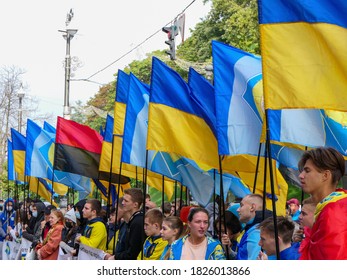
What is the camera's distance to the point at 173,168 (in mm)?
11938

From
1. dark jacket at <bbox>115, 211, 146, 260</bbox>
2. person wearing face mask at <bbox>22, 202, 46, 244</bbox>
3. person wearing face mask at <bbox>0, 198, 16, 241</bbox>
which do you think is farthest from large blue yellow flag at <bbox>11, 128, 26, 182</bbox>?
dark jacket at <bbox>115, 211, 146, 260</bbox>

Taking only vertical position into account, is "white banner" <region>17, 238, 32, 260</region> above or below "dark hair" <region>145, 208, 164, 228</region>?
below

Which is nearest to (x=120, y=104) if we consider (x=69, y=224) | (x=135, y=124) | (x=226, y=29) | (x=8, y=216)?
(x=135, y=124)

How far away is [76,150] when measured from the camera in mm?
16172

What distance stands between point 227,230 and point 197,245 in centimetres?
150

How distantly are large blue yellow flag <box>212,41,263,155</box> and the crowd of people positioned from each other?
779 millimetres

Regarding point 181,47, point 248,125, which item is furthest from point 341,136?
point 181,47

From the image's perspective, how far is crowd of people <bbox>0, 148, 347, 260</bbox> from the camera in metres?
4.38

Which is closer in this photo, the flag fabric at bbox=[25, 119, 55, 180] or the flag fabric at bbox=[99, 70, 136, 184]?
the flag fabric at bbox=[99, 70, 136, 184]

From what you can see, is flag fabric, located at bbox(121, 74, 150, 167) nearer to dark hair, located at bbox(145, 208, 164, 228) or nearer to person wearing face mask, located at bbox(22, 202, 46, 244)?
person wearing face mask, located at bbox(22, 202, 46, 244)

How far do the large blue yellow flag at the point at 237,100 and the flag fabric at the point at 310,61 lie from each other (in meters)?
2.96

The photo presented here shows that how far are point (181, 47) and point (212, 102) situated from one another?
40428 millimetres

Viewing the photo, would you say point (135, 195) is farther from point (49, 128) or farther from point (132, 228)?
point (49, 128)

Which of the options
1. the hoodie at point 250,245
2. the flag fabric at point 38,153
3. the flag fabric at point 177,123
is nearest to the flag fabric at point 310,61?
the hoodie at point 250,245
